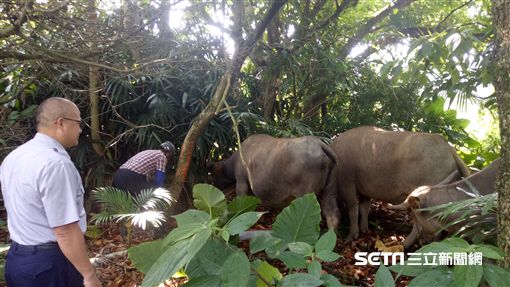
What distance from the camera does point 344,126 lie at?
7.36 metres

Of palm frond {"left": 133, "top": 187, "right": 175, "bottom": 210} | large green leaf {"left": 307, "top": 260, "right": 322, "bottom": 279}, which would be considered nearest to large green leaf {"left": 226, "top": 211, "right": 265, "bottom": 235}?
large green leaf {"left": 307, "top": 260, "right": 322, "bottom": 279}

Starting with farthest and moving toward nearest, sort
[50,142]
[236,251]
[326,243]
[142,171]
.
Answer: [142,171] → [50,142] → [326,243] → [236,251]

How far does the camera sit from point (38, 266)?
8.12 feet

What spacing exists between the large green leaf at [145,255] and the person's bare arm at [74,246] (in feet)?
1.01

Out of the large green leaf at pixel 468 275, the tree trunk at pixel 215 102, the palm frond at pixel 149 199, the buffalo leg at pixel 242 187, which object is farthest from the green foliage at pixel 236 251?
the buffalo leg at pixel 242 187

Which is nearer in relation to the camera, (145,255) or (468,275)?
(468,275)

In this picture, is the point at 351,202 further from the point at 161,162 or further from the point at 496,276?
the point at 496,276

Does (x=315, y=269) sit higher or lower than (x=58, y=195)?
lower

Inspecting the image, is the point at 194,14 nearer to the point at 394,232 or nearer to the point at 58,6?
the point at 58,6

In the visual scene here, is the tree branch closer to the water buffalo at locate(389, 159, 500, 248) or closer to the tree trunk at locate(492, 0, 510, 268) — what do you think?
the water buffalo at locate(389, 159, 500, 248)

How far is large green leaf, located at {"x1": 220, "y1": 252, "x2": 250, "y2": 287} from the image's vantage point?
1687 mm

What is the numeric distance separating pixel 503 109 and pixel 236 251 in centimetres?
137

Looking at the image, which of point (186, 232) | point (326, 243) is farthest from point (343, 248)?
point (186, 232)

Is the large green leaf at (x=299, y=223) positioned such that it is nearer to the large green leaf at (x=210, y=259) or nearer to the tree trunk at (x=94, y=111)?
the large green leaf at (x=210, y=259)
